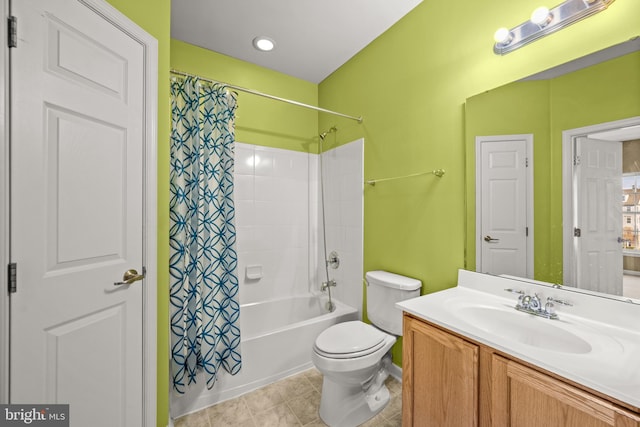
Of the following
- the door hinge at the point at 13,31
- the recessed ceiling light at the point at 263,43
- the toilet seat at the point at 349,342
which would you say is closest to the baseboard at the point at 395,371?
the toilet seat at the point at 349,342

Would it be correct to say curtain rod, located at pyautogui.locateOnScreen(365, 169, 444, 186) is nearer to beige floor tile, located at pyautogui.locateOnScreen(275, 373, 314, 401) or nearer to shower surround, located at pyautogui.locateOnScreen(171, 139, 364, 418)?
shower surround, located at pyautogui.locateOnScreen(171, 139, 364, 418)

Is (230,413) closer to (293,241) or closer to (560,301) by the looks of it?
(293,241)

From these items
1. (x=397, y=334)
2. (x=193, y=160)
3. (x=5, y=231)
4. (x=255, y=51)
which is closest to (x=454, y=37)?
(x=255, y=51)

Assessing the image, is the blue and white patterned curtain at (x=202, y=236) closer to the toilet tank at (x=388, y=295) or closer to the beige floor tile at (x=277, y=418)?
the beige floor tile at (x=277, y=418)

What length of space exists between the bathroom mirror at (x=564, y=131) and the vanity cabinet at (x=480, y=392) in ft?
1.89

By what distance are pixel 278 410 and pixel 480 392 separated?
48.7 inches

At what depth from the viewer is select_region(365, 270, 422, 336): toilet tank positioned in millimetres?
1753

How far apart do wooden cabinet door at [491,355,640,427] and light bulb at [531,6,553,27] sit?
4.65 ft

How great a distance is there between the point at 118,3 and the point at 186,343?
5.77ft

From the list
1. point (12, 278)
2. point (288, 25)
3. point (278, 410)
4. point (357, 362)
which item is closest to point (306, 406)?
point (278, 410)

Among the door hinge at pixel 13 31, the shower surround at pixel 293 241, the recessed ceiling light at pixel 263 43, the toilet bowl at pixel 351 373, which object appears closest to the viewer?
the door hinge at pixel 13 31

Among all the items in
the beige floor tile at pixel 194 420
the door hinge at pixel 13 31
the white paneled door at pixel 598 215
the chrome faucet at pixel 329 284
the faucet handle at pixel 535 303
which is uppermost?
the door hinge at pixel 13 31

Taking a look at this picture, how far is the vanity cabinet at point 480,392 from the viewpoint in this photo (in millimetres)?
726

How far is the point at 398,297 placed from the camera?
1.78 meters
